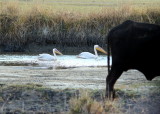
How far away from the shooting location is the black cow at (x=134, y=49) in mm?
12070

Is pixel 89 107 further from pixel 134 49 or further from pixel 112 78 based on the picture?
pixel 134 49

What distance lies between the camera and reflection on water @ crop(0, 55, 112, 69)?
21.2 meters

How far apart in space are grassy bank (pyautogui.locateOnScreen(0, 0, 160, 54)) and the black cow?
13.8m

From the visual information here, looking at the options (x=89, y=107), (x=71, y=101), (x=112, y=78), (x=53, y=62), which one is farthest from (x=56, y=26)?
(x=89, y=107)

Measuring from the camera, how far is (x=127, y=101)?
12.7m

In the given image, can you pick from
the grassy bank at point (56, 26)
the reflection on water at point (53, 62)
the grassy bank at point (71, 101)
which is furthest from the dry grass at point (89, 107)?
the grassy bank at point (56, 26)

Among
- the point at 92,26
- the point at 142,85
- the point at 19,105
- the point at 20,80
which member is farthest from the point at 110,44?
the point at 92,26

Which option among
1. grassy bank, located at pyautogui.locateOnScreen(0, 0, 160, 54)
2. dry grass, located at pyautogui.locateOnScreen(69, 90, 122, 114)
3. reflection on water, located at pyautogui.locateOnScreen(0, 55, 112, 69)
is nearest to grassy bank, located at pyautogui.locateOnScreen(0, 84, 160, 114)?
dry grass, located at pyautogui.locateOnScreen(69, 90, 122, 114)

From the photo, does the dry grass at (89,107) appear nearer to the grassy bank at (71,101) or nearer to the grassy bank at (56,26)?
the grassy bank at (71,101)

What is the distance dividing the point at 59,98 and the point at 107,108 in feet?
7.53

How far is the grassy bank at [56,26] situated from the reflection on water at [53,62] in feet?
7.34

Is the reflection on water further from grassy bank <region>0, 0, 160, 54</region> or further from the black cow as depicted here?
the black cow

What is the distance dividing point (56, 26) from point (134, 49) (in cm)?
1459

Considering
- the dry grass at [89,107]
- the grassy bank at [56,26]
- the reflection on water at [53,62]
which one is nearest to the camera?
the dry grass at [89,107]
